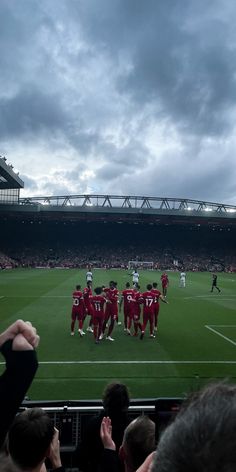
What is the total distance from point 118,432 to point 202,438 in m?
3.92

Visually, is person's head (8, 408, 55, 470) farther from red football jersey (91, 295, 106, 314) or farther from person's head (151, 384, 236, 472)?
red football jersey (91, 295, 106, 314)

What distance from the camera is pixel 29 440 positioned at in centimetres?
254

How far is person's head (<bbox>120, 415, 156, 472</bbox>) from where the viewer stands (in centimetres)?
276

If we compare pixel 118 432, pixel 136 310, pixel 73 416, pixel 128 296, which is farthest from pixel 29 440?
pixel 128 296

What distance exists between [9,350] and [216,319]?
58.7 feet

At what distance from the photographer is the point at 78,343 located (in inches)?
547

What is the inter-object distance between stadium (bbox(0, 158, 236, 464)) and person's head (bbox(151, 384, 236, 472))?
409mm

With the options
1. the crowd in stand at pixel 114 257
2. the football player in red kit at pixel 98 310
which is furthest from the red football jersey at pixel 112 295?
the crowd in stand at pixel 114 257

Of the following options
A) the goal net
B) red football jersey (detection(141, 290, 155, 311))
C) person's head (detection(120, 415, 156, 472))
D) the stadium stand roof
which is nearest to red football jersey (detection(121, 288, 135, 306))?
red football jersey (detection(141, 290, 155, 311))

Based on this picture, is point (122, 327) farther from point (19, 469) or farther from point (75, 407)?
point (19, 469)

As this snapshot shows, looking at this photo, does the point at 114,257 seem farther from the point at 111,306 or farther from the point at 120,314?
the point at 111,306

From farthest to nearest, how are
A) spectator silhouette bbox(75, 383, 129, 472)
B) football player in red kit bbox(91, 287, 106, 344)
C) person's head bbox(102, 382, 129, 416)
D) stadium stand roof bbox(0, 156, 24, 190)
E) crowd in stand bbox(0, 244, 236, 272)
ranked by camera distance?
crowd in stand bbox(0, 244, 236, 272) < stadium stand roof bbox(0, 156, 24, 190) < football player in red kit bbox(91, 287, 106, 344) < person's head bbox(102, 382, 129, 416) < spectator silhouette bbox(75, 383, 129, 472)

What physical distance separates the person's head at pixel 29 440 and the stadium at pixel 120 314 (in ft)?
3.67

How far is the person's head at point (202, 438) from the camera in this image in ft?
3.35
